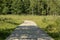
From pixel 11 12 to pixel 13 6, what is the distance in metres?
1.88

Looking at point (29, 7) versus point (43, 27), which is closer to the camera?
point (43, 27)

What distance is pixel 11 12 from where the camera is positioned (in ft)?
183

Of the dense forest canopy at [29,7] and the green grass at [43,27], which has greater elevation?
the green grass at [43,27]

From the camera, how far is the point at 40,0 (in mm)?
55156

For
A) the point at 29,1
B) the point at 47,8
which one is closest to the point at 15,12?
the point at 29,1

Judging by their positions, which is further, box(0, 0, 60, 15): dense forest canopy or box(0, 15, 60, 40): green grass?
box(0, 0, 60, 15): dense forest canopy

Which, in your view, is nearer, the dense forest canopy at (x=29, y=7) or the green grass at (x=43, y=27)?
the green grass at (x=43, y=27)

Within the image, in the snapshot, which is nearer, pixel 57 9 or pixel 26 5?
pixel 57 9

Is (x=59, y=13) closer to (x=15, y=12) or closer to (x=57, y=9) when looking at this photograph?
(x=57, y=9)

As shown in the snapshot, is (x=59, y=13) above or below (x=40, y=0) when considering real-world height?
below

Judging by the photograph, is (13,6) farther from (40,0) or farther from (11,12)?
(40,0)

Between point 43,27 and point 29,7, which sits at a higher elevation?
point 43,27

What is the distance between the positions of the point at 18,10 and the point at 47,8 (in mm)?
7911

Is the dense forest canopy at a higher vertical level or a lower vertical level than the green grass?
lower
